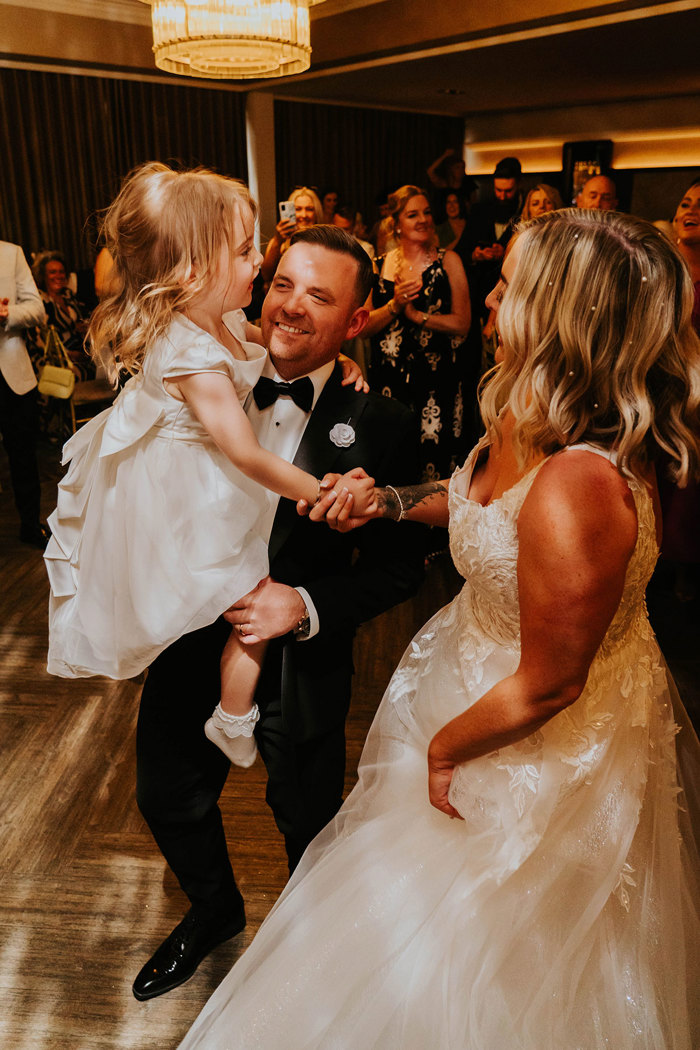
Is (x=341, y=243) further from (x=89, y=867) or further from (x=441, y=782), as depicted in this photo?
(x=89, y=867)

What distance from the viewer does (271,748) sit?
5.69 feet

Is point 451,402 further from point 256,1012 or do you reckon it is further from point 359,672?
point 256,1012

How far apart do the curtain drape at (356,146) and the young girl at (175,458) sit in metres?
9.10

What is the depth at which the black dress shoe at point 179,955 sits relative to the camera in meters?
1.91

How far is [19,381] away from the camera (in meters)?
4.36

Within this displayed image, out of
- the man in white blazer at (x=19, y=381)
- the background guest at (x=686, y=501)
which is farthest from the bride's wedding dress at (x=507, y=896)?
the man in white blazer at (x=19, y=381)

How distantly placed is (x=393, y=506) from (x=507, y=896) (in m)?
0.69

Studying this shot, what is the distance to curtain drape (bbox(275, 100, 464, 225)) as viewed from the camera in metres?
10.5

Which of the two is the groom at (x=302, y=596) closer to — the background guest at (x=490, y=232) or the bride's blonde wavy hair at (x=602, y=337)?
the bride's blonde wavy hair at (x=602, y=337)

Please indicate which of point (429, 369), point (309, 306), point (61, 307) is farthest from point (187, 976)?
point (61, 307)

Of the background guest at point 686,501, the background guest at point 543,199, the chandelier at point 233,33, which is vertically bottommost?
the background guest at point 686,501

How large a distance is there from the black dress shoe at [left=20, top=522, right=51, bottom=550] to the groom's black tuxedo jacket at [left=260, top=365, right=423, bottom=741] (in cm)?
322

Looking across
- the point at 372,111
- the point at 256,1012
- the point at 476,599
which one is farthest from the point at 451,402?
the point at 372,111

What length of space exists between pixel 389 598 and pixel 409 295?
2.60 metres
